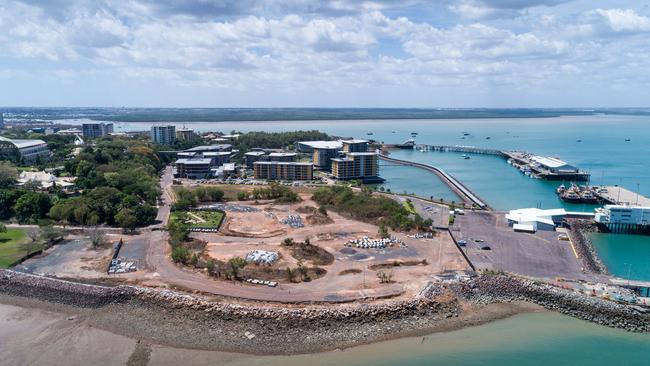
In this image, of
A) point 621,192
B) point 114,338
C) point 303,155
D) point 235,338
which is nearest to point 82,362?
point 114,338

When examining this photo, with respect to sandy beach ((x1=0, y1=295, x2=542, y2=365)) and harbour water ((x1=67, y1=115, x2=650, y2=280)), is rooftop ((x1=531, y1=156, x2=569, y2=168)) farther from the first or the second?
sandy beach ((x1=0, y1=295, x2=542, y2=365))

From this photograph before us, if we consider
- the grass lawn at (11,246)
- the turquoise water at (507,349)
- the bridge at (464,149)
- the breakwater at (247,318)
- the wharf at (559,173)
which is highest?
the bridge at (464,149)

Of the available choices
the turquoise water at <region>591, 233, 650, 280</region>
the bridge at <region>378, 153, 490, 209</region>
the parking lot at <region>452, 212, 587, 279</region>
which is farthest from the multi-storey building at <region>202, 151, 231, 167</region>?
the turquoise water at <region>591, 233, 650, 280</region>

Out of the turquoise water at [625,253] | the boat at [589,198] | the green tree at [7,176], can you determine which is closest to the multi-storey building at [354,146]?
the boat at [589,198]

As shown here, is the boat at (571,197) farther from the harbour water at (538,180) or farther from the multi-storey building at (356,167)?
→ the multi-storey building at (356,167)

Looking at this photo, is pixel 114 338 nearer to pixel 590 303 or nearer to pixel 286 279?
pixel 286 279
